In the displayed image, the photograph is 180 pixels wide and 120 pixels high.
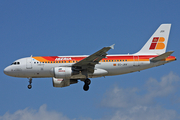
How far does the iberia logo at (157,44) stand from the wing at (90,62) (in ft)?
28.2

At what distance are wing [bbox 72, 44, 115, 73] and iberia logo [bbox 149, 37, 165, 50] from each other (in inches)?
338

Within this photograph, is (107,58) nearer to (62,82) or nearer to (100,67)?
(100,67)

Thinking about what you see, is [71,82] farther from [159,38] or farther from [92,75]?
[159,38]

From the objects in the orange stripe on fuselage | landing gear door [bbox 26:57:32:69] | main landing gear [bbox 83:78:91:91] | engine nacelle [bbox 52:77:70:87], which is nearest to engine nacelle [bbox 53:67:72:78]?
the orange stripe on fuselage

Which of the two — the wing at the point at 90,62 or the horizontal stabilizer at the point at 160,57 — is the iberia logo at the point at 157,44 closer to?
the horizontal stabilizer at the point at 160,57

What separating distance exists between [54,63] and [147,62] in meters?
11.9

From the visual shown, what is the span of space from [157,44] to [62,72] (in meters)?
13.8

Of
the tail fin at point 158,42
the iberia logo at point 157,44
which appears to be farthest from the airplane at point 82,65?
the iberia logo at point 157,44

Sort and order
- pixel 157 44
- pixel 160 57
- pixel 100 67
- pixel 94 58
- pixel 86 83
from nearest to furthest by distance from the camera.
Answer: pixel 94 58 < pixel 160 57 < pixel 100 67 < pixel 86 83 < pixel 157 44

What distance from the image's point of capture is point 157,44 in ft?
143

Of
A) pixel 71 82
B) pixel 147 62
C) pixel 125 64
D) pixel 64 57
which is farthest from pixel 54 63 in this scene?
pixel 147 62

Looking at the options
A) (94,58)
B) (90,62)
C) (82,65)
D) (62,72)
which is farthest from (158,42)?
(62,72)

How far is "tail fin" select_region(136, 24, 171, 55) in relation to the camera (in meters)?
42.8

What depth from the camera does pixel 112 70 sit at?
1592 inches
